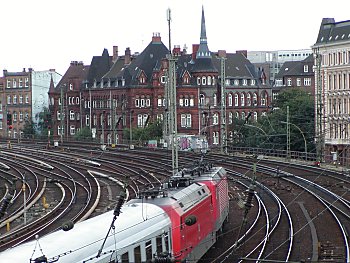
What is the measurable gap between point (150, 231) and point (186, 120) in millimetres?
79084

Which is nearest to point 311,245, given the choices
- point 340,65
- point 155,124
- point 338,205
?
point 338,205

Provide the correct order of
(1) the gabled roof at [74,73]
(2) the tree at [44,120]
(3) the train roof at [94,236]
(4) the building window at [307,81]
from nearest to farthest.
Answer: (3) the train roof at [94,236] → (1) the gabled roof at [74,73] → (2) the tree at [44,120] → (4) the building window at [307,81]

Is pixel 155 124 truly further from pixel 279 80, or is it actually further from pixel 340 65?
pixel 279 80

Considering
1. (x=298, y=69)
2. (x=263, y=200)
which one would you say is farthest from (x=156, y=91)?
(x=263, y=200)

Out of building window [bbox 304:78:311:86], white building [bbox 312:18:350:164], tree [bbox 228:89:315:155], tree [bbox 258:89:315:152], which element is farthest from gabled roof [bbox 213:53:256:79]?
white building [bbox 312:18:350:164]

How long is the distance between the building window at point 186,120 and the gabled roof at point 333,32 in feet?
81.1

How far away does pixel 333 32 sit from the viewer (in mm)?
74875

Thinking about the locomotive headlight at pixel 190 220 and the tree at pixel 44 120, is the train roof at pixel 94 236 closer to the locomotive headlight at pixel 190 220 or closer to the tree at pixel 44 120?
the locomotive headlight at pixel 190 220

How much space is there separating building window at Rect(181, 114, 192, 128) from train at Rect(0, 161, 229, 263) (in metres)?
69.0

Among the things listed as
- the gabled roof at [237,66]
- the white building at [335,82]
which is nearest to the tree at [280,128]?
the white building at [335,82]

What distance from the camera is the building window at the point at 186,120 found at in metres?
98.0

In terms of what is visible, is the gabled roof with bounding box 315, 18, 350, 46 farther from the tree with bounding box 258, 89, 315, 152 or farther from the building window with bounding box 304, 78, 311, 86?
the building window with bounding box 304, 78, 311, 86

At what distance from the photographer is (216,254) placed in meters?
25.9

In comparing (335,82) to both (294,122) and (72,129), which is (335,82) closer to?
(294,122)
